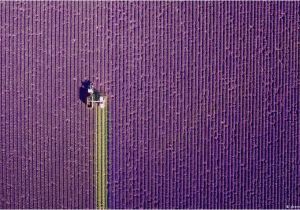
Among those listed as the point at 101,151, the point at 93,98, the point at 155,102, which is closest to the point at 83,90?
the point at 93,98

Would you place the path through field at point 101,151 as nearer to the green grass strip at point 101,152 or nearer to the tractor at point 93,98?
the green grass strip at point 101,152

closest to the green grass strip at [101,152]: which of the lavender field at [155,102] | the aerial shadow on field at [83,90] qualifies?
the lavender field at [155,102]

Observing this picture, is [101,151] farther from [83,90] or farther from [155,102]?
[155,102]

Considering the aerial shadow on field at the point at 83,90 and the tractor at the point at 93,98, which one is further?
the aerial shadow on field at the point at 83,90

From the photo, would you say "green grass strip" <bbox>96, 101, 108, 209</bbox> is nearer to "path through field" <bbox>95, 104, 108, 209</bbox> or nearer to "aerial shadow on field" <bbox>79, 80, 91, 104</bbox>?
"path through field" <bbox>95, 104, 108, 209</bbox>

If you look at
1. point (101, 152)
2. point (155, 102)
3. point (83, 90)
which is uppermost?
point (83, 90)

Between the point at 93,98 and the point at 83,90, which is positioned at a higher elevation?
the point at 83,90

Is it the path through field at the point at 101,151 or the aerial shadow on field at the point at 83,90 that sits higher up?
the aerial shadow on field at the point at 83,90

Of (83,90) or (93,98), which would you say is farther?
(83,90)
